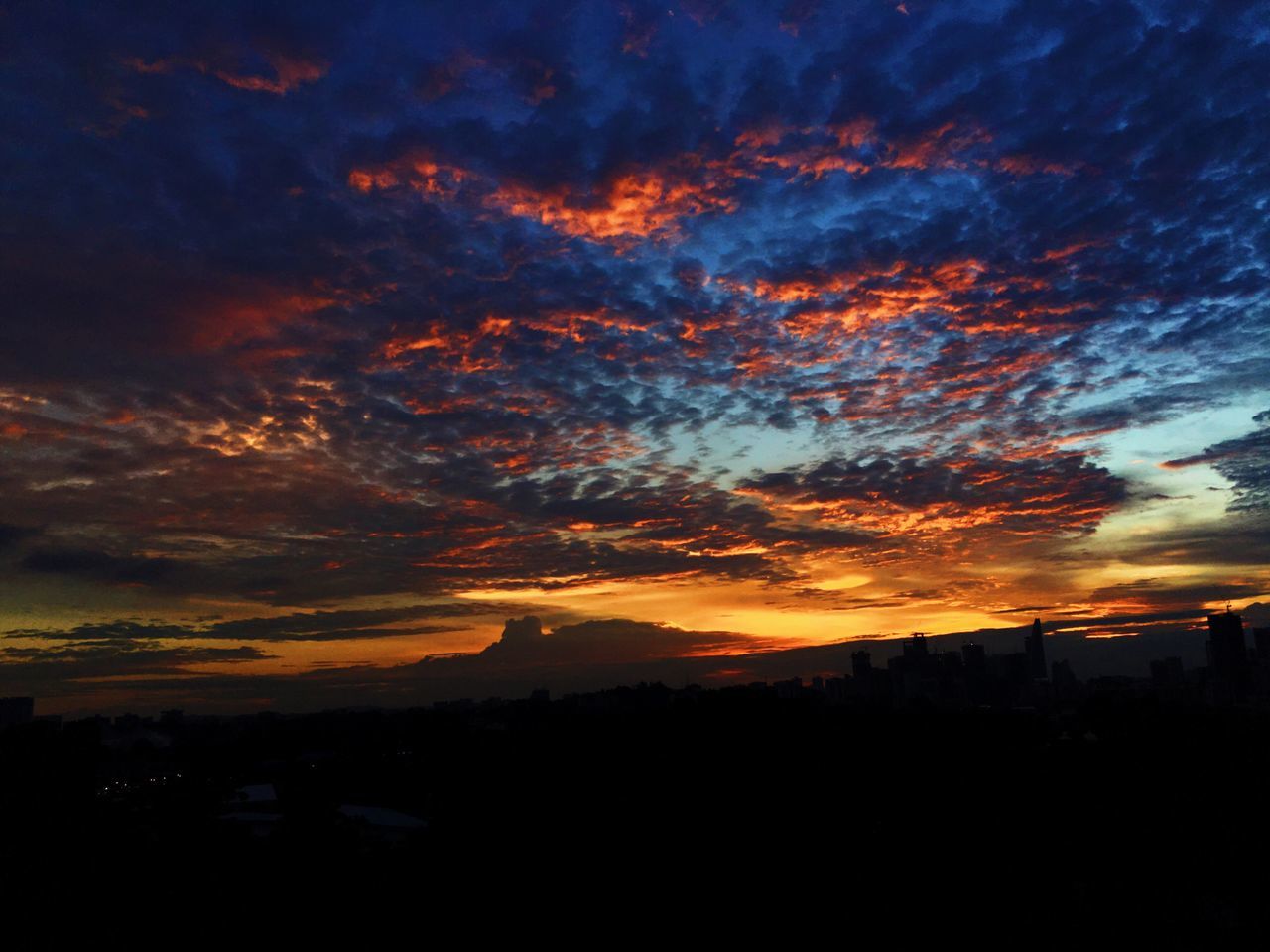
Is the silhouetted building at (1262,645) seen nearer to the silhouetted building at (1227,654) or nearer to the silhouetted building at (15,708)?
the silhouetted building at (1227,654)

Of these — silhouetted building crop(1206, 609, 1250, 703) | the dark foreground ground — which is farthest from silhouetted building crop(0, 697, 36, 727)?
silhouetted building crop(1206, 609, 1250, 703)

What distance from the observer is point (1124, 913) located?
32.5 m

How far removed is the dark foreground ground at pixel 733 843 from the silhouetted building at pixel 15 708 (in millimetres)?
118650

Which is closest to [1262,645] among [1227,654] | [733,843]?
[1227,654]

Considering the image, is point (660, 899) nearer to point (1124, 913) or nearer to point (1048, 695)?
point (1124, 913)

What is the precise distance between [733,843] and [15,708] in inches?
6450

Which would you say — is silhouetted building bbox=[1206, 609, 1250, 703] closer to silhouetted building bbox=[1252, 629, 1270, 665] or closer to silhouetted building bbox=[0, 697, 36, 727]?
silhouetted building bbox=[1252, 629, 1270, 665]

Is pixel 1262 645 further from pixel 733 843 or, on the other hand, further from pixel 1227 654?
pixel 733 843

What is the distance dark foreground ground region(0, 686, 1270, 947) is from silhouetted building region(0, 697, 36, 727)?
389 feet

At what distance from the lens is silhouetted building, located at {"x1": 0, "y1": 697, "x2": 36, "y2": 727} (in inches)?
5910

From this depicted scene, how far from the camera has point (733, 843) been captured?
34.9 m

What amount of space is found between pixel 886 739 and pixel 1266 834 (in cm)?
2489

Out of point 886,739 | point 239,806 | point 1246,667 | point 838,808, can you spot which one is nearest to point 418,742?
point 239,806

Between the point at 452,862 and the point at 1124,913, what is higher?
the point at 452,862
